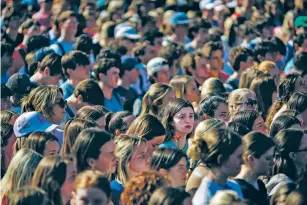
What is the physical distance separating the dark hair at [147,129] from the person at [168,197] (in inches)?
101

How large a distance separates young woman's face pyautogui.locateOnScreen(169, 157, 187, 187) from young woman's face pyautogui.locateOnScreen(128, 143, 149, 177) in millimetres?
493

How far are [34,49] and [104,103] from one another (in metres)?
2.72

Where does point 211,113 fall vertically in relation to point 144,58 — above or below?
above

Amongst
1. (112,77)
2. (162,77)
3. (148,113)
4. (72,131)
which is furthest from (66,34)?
(72,131)

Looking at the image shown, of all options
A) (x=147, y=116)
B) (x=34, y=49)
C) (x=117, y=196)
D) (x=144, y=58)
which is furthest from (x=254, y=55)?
(x=117, y=196)

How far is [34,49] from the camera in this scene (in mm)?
15203

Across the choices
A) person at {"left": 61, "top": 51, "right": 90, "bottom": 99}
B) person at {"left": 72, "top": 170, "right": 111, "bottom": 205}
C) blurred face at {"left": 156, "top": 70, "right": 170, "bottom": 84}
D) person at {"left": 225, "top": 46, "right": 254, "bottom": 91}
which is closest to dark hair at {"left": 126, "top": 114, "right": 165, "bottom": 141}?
person at {"left": 72, "top": 170, "right": 111, "bottom": 205}

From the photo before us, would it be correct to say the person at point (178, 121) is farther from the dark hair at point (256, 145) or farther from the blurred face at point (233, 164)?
the blurred face at point (233, 164)

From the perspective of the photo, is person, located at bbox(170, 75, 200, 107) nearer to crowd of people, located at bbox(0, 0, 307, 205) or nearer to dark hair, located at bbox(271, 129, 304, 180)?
crowd of people, located at bbox(0, 0, 307, 205)

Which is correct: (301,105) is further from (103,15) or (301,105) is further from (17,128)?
(103,15)

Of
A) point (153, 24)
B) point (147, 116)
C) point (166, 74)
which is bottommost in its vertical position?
point (153, 24)

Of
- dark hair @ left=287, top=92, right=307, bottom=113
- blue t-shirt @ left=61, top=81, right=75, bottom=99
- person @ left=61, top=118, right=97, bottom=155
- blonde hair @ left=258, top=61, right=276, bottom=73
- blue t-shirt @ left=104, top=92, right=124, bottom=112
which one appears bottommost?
blonde hair @ left=258, top=61, right=276, bottom=73

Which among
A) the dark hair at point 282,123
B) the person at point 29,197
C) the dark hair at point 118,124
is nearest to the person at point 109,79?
the dark hair at point 118,124

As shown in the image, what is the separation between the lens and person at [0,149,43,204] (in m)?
8.22
